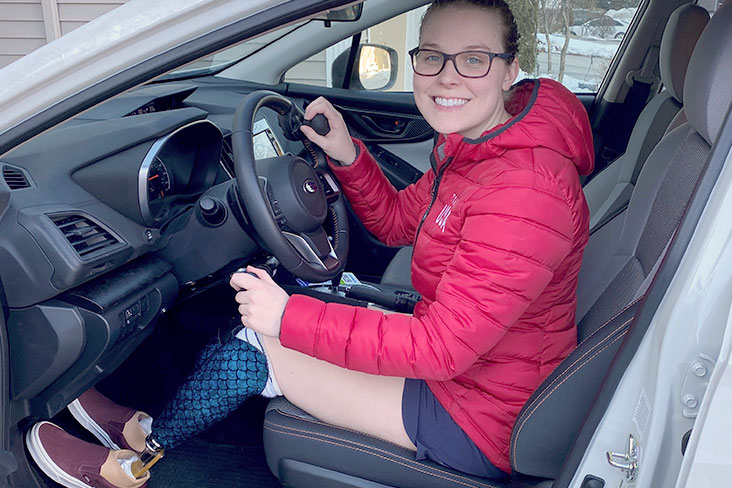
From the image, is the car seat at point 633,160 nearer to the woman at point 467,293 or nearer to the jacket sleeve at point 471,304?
the woman at point 467,293

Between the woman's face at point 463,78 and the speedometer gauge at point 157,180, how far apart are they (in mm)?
623

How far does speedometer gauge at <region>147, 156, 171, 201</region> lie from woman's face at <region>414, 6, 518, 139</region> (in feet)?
2.04

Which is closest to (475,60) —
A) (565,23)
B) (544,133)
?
(544,133)

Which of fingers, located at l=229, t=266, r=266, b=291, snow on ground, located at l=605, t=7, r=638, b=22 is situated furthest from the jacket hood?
snow on ground, located at l=605, t=7, r=638, b=22

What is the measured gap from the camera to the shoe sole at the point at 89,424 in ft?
5.27

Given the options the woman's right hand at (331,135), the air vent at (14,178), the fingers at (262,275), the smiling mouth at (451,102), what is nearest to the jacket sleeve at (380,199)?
the woman's right hand at (331,135)

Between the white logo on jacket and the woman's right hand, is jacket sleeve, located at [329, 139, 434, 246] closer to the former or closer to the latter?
the woman's right hand

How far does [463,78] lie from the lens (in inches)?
53.3

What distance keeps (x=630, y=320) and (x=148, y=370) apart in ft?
4.48

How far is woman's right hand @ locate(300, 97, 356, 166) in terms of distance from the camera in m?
1.75

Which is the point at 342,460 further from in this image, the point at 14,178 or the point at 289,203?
the point at 14,178

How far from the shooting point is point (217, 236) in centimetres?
164

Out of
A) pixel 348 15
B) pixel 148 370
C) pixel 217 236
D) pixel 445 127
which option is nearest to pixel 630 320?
pixel 445 127

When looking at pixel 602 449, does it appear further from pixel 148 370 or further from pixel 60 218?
pixel 148 370
